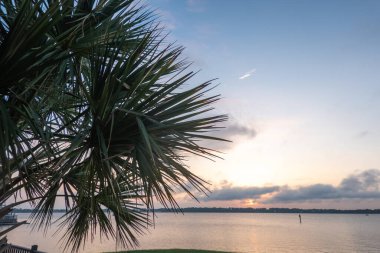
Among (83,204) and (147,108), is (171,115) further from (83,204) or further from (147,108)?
(83,204)

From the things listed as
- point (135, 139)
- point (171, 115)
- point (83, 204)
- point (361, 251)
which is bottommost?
point (361, 251)

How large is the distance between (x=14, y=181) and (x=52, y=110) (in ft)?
4.66

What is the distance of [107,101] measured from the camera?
11.7 feet

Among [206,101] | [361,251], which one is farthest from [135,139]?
[361,251]

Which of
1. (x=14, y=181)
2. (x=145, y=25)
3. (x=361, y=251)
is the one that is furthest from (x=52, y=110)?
(x=361, y=251)

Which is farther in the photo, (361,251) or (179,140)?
(361,251)

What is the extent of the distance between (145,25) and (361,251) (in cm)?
4855

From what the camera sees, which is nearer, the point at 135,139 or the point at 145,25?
the point at 135,139

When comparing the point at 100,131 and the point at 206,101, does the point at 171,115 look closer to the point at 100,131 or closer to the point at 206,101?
the point at 206,101

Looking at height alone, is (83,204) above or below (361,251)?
above

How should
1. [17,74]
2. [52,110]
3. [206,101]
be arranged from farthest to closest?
1. [52,110]
2. [206,101]
3. [17,74]

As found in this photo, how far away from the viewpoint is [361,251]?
44875mm

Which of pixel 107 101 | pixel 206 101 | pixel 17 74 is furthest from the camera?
pixel 206 101

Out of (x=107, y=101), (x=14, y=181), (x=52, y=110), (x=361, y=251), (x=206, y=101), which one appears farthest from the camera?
(x=361, y=251)
